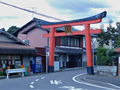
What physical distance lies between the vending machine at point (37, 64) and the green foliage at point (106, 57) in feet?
25.9

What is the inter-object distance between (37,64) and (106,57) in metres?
8.88

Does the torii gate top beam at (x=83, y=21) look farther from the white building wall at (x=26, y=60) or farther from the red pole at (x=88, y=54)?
the white building wall at (x=26, y=60)

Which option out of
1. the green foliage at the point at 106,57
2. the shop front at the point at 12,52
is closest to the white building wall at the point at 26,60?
the shop front at the point at 12,52

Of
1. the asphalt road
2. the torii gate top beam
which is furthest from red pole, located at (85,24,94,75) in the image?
the asphalt road

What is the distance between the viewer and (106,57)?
53.6 feet

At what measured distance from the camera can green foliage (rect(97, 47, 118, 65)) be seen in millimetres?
15914

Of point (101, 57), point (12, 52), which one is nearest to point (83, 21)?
point (101, 57)

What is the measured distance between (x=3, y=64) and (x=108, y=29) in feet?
43.2

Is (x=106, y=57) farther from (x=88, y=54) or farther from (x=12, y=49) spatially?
(x=12, y=49)

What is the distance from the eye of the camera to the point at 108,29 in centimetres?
2123

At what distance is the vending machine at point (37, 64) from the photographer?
20891 millimetres

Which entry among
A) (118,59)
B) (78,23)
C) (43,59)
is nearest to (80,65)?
(43,59)

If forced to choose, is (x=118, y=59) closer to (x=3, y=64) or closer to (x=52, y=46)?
(x=52, y=46)

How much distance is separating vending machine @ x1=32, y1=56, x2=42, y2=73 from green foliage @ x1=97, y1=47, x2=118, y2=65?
7.89m
